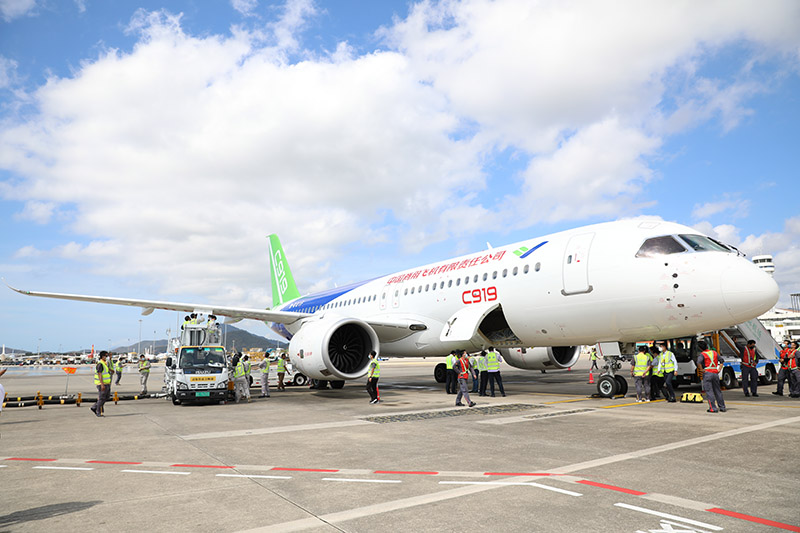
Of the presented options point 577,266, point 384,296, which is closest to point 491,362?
point 577,266

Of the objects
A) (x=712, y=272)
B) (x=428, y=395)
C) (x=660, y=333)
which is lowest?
(x=428, y=395)

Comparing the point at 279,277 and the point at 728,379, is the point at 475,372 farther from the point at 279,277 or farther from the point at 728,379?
the point at 279,277

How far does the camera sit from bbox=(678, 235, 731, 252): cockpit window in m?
11.7

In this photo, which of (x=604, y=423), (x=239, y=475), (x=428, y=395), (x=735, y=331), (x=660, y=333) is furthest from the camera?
(x=735, y=331)

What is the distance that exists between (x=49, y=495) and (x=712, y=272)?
1220 cm

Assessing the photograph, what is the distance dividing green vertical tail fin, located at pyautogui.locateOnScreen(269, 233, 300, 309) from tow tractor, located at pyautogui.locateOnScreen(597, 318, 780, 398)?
67.0 ft

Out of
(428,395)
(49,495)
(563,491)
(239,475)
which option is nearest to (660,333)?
(428,395)

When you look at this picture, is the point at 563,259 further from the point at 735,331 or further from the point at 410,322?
the point at 735,331

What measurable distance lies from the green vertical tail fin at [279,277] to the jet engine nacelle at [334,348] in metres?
13.3

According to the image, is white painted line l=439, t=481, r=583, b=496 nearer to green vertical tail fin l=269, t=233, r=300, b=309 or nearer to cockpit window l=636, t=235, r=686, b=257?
cockpit window l=636, t=235, r=686, b=257

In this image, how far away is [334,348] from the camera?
59.4 ft

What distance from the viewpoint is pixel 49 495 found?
5.61m

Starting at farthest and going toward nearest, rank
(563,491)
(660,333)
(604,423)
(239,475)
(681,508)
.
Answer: (660,333) < (604,423) < (239,475) < (563,491) < (681,508)

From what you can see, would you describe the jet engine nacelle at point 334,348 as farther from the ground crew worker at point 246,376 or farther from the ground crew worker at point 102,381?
the ground crew worker at point 102,381
